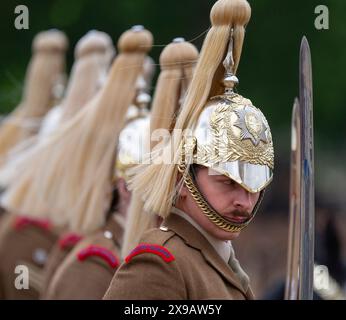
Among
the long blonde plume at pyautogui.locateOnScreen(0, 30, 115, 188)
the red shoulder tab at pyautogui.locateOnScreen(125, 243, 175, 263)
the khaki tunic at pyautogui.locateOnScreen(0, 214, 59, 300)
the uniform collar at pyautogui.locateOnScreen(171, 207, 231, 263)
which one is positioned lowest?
the red shoulder tab at pyautogui.locateOnScreen(125, 243, 175, 263)

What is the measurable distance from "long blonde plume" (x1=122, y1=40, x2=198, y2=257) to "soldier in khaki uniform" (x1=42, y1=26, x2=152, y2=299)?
1.70 feet

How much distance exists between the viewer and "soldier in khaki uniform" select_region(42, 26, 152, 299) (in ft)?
19.0

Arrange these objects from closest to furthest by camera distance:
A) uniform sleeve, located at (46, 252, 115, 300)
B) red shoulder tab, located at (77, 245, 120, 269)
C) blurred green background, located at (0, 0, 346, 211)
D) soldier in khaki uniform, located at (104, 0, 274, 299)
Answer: soldier in khaki uniform, located at (104, 0, 274, 299) < uniform sleeve, located at (46, 252, 115, 300) < red shoulder tab, located at (77, 245, 120, 269) < blurred green background, located at (0, 0, 346, 211)

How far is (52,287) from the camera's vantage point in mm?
5922

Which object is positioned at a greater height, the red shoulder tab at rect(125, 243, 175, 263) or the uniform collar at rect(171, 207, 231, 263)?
the uniform collar at rect(171, 207, 231, 263)

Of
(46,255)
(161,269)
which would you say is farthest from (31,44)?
(161,269)

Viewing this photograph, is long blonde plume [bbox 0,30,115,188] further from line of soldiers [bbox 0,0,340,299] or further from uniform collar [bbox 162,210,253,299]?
uniform collar [bbox 162,210,253,299]

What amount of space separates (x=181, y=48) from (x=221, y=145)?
683 mm

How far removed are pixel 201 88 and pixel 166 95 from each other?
69 cm

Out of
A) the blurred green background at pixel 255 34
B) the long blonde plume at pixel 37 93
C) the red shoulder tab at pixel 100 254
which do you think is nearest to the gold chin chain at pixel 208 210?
the red shoulder tab at pixel 100 254

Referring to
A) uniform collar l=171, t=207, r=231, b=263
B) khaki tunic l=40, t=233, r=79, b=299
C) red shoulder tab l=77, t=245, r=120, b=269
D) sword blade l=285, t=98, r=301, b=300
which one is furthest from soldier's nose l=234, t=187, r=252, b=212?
khaki tunic l=40, t=233, r=79, b=299

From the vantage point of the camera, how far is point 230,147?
4.40 m

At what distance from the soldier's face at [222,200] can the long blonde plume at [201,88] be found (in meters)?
0.09

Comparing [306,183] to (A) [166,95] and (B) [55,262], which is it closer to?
(A) [166,95]
